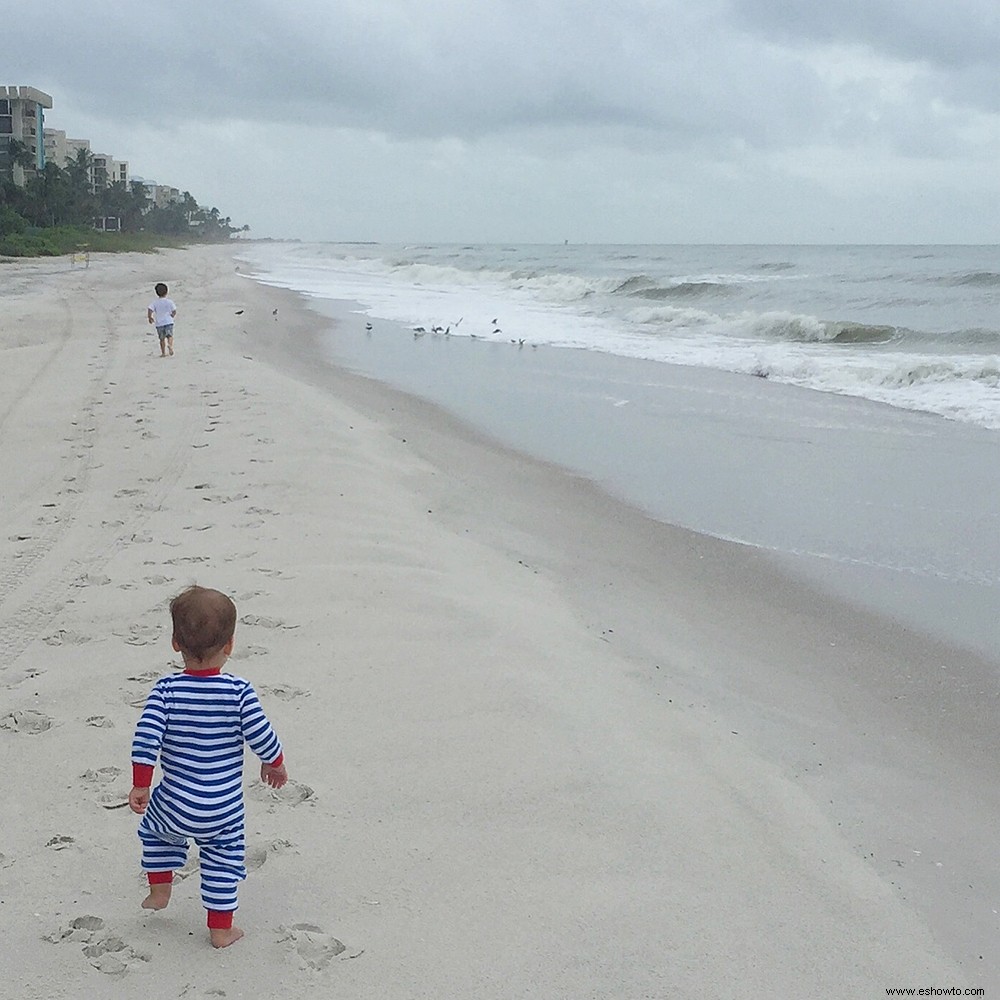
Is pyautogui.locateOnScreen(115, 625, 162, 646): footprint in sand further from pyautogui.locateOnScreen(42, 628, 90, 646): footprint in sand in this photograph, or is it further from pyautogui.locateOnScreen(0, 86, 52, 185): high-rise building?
pyautogui.locateOnScreen(0, 86, 52, 185): high-rise building

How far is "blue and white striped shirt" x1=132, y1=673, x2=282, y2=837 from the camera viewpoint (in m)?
2.62

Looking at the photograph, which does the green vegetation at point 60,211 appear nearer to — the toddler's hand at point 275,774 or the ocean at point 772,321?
the ocean at point 772,321

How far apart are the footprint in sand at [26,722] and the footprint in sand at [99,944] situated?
Result: 45.2 inches

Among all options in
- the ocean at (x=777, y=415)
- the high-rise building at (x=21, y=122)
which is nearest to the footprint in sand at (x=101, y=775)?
the ocean at (x=777, y=415)

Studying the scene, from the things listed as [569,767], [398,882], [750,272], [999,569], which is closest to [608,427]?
[999,569]

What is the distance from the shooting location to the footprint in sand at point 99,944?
2.54 meters

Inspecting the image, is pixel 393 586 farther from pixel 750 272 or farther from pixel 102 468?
pixel 750 272

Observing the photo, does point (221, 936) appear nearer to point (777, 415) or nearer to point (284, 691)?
point (284, 691)

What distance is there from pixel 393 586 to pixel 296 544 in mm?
860

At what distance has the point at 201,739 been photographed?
8.64 feet

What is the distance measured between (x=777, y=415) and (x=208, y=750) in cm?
1038

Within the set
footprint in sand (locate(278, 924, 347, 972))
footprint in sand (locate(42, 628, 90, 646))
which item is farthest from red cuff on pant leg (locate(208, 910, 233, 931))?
footprint in sand (locate(42, 628, 90, 646))

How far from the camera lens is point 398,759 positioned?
3604 millimetres

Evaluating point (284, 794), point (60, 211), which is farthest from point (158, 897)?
point (60, 211)
